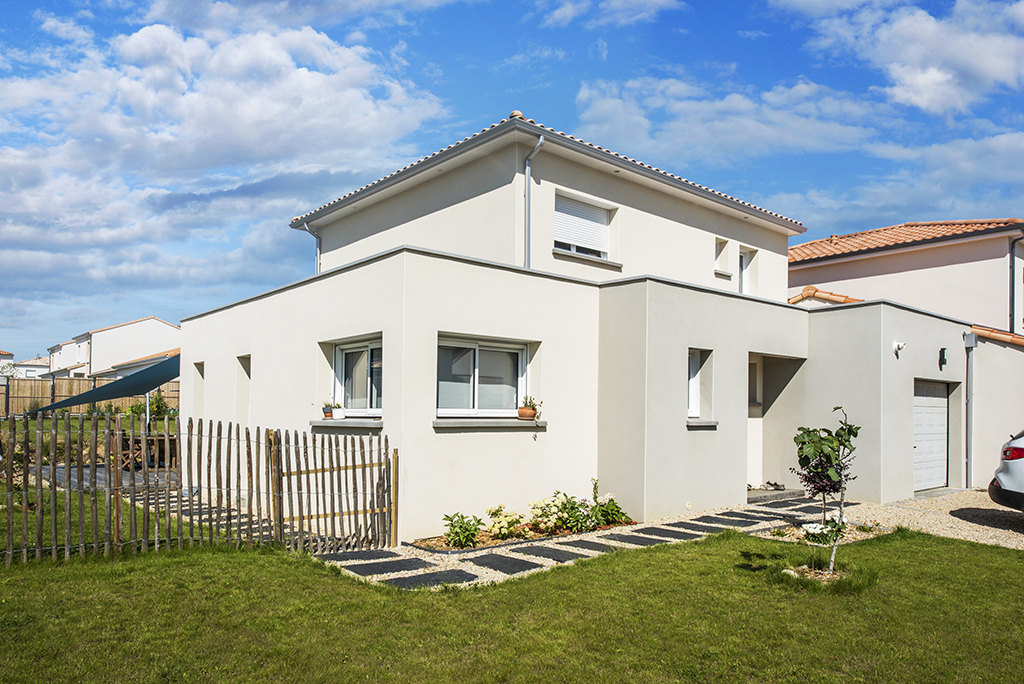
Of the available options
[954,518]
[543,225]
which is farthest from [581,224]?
[954,518]

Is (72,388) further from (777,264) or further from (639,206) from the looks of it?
(777,264)

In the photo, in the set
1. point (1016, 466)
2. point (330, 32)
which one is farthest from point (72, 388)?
point (1016, 466)

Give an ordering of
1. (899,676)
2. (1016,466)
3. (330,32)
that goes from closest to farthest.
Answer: (899,676)
(1016,466)
(330,32)

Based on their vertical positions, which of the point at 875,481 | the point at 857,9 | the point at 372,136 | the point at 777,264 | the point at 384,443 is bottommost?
the point at 875,481

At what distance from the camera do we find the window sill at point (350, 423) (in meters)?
9.31

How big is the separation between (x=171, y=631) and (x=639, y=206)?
460 inches

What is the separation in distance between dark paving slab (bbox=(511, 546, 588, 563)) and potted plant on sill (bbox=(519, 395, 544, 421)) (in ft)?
7.18

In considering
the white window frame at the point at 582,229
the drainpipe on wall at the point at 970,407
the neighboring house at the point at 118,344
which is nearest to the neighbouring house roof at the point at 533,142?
the white window frame at the point at 582,229

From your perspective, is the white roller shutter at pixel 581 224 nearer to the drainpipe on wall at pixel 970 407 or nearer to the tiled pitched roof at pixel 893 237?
the drainpipe on wall at pixel 970 407

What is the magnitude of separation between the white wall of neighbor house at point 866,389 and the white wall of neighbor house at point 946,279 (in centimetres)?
614

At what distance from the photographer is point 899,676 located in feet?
15.1

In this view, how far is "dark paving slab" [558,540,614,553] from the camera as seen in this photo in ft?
27.9

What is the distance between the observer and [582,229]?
1324 centimetres

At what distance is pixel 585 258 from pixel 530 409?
3818 millimetres
